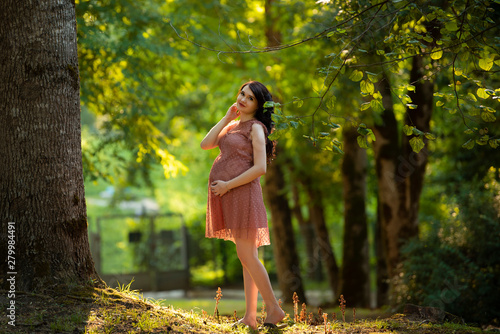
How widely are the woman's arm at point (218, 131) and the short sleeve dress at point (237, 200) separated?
12cm

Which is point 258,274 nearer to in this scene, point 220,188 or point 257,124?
point 220,188

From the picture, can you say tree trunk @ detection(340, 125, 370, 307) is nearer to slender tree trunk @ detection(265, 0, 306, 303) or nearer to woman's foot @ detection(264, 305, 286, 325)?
slender tree trunk @ detection(265, 0, 306, 303)

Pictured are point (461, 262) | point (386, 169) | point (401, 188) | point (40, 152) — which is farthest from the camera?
point (386, 169)

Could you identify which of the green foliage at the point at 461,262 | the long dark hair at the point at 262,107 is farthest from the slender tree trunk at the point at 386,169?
the long dark hair at the point at 262,107

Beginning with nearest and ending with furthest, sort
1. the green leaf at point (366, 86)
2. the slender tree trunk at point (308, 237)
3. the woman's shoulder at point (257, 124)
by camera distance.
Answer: the green leaf at point (366, 86), the woman's shoulder at point (257, 124), the slender tree trunk at point (308, 237)

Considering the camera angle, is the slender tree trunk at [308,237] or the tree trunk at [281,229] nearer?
the tree trunk at [281,229]

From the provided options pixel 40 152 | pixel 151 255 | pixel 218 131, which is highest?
pixel 218 131

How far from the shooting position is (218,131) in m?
4.63

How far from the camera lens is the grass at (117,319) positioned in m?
3.62

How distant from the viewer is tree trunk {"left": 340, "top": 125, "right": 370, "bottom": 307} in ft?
33.1

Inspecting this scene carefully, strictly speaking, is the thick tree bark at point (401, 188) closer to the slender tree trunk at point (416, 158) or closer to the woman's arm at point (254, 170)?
the slender tree trunk at point (416, 158)

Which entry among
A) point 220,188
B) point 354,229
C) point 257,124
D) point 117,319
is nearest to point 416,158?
point 354,229

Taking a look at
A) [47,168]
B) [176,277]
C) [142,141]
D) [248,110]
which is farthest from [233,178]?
[176,277]

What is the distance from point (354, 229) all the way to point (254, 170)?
6.52m
